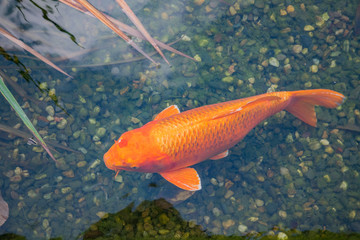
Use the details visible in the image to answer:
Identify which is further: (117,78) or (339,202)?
(117,78)

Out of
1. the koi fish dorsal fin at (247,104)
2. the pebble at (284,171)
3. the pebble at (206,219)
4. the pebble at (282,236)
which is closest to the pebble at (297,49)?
the koi fish dorsal fin at (247,104)

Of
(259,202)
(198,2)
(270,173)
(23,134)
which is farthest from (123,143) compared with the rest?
(198,2)

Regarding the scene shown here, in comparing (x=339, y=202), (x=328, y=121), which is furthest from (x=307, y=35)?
(x=339, y=202)

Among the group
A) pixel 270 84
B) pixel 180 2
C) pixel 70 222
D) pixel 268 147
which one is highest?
pixel 180 2

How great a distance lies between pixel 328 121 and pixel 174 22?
9.11 ft

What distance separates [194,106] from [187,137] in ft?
3.41

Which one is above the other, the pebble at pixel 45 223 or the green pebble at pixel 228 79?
the pebble at pixel 45 223

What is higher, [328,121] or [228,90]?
[228,90]

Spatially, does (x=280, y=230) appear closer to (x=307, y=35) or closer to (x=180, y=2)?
(x=307, y=35)

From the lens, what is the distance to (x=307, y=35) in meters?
4.28

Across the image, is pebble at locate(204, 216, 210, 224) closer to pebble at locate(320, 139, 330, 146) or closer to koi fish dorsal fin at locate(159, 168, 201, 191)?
koi fish dorsal fin at locate(159, 168, 201, 191)

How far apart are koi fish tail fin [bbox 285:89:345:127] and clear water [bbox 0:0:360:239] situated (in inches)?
12.9

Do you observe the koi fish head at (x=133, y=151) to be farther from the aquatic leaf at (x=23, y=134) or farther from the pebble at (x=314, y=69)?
the pebble at (x=314, y=69)

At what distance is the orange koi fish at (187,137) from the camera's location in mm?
3020
